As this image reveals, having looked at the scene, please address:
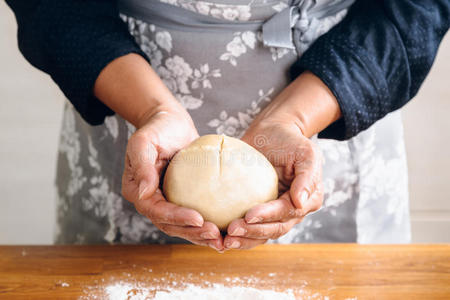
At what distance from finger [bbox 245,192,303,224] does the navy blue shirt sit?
282mm

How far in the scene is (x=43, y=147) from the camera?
8.87ft

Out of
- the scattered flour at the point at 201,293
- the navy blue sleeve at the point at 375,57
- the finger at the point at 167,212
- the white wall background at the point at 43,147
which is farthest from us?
the white wall background at the point at 43,147

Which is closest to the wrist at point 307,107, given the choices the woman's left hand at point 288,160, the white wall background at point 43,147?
the woman's left hand at point 288,160

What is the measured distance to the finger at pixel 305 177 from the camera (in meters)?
0.74

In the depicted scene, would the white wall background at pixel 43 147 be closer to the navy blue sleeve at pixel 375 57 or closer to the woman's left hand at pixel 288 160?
the navy blue sleeve at pixel 375 57

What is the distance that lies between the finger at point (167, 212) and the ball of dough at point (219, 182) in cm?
5

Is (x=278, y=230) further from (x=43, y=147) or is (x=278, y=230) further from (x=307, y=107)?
(x=43, y=147)

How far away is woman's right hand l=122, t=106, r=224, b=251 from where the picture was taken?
0.74 meters

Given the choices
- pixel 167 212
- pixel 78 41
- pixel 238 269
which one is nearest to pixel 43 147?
pixel 78 41

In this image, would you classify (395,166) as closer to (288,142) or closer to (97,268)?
(288,142)

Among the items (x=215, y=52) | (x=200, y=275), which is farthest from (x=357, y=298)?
(x=215, y=52)

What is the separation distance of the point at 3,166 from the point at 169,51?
79.7 inches

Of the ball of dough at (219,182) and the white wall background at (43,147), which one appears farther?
the white wall background at (43,147)

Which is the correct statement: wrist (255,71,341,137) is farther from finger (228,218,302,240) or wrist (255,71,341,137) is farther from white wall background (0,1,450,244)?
white wall background (0,1,450,244)
